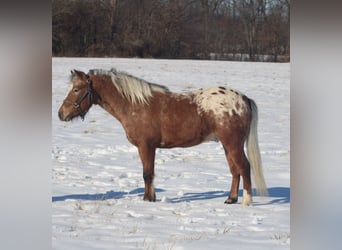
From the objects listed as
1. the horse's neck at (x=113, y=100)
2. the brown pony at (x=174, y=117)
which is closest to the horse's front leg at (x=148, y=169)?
the brown pony at (x=174, y=117)

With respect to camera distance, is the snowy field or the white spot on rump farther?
the white spot on rump

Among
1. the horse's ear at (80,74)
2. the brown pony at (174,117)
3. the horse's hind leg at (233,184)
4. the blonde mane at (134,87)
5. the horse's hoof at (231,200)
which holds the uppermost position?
the horse's ear at (80,74)

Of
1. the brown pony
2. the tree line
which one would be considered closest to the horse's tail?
the brown pony

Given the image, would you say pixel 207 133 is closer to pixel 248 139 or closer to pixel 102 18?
pixel 248 139

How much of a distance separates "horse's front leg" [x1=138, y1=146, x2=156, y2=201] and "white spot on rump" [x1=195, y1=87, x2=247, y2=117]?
244mm

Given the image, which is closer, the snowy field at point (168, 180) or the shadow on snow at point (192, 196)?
the snowy field at point (168, 180)

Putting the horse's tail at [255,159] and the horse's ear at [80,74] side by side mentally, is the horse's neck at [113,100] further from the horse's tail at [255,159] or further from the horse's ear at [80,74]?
the horse's tail at [255,159]

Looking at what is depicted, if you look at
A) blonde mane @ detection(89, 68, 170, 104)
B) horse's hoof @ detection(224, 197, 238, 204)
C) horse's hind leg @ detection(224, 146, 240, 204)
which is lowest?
horse's hoof @ detection(224, 197, 238, 204)

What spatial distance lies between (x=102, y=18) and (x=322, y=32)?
0.83m

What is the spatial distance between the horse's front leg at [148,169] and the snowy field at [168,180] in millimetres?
34

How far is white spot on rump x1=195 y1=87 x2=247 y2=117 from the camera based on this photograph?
8.25ft

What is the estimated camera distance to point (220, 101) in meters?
2.52

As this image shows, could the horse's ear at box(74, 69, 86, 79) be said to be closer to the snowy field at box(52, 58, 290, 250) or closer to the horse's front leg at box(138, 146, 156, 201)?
the snowy field at box(52, 58, 290, 250)

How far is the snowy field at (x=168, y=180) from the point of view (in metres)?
2.38
